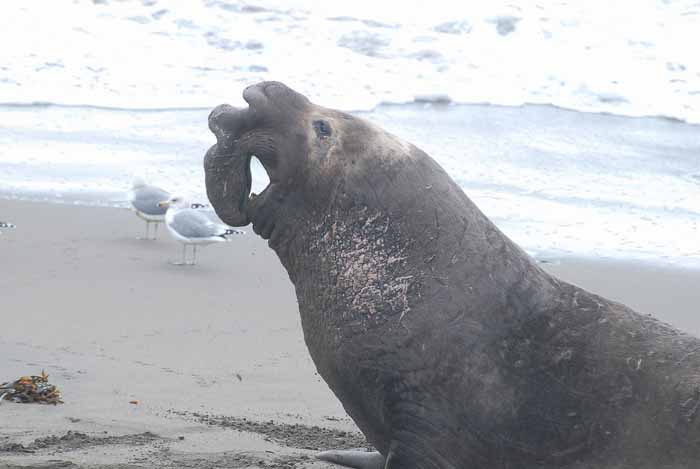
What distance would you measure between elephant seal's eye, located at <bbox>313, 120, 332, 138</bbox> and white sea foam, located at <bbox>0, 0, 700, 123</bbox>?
9.86m

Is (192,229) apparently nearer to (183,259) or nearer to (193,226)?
(193,226)

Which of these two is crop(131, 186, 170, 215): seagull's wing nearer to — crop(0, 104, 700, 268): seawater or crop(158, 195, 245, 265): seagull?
crop(158, 195, 245, 265): seagull

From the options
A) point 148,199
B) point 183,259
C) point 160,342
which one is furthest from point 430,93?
point 160,342

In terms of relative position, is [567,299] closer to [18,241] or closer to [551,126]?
[18,241]

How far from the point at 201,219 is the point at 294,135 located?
193 inches

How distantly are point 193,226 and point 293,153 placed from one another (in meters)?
4.99

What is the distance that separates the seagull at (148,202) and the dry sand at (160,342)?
0.61ft

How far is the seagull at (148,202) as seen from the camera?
891 cm

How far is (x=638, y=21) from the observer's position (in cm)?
1822

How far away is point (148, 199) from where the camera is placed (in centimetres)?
908

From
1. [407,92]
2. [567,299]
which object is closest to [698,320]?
[567,299]

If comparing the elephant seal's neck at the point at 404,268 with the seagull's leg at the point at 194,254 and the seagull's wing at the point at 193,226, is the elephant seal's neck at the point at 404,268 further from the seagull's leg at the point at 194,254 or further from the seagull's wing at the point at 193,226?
the seagull's wing at the point at 193,226

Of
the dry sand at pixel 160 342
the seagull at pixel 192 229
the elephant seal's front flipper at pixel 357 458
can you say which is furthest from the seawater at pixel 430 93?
the elephant seal's front flipper at pixel 357 458

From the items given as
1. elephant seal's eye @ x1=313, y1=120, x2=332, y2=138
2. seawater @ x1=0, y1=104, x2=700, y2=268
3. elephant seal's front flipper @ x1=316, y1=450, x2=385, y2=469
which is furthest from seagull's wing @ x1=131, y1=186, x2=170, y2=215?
elephant seal's eye @ x1=313, y1=120, x2=332, y2=138
